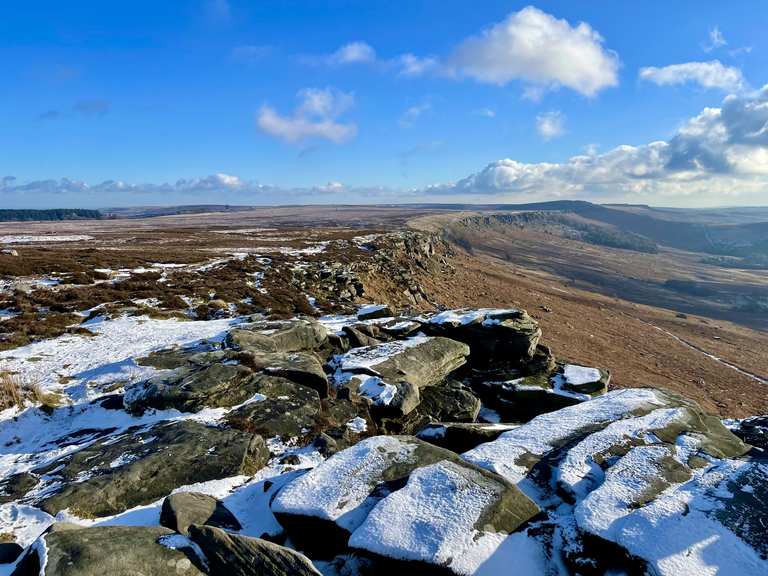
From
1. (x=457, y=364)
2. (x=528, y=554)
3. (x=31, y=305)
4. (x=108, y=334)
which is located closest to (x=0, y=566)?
(x=528, y=554)

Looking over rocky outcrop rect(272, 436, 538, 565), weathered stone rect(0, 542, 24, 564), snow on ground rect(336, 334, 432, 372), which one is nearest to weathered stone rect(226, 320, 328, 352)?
snow on ground rect(336, 334, 432, 372)

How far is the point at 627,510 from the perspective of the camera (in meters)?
7.32

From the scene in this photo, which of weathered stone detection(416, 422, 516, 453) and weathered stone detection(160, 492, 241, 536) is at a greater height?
weathered stone detection(160, 492, 241, 536)

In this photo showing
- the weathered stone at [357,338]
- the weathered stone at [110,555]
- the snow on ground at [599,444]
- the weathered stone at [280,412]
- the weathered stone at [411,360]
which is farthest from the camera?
the weathered stone at [357,338]

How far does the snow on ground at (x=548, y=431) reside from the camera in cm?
924

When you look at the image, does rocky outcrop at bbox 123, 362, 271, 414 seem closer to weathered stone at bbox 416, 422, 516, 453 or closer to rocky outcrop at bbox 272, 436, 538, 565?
rocky outcrop at bbox 272, 436, 538, 565

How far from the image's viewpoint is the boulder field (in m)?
6.41

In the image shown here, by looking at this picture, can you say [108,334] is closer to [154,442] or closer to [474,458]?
[154,442]

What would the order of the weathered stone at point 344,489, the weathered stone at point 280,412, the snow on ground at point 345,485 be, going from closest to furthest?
the weathered stone at point 344,489 → the snow on ground at point 345,485 → the weathered stone at point 280,412

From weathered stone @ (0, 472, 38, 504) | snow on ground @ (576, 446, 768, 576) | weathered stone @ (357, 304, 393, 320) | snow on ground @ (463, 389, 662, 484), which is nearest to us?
snow on ground @ (576, 446, 768, 576)

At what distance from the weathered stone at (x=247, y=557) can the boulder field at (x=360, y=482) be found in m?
0.03

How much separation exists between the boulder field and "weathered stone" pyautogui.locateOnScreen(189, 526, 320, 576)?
0.09ft

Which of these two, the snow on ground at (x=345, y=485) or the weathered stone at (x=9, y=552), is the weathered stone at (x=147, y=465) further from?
the snow on ground at (x=345, y=485)

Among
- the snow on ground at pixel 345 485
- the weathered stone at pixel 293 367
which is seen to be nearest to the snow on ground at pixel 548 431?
the snow on ground at pixel 345 485
